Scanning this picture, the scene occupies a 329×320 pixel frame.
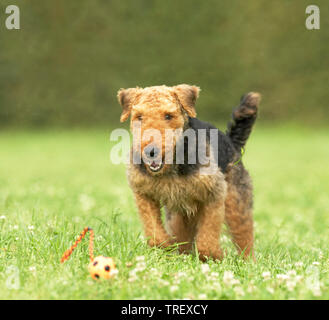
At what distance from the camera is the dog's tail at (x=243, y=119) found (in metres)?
4.18

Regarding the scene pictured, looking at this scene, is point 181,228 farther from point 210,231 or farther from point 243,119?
point 243,119

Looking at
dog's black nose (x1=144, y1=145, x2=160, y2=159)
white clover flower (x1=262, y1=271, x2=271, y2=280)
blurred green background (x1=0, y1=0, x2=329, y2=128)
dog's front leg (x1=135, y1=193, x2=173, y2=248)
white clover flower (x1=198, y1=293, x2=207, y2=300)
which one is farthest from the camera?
blurred green background (x1=0, y1=0, x2=329, y2=128)

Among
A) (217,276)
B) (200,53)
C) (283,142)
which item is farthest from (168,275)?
(200,53)

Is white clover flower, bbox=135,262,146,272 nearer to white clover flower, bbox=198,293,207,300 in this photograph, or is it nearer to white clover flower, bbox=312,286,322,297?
white clover flower, bbox=198,293,207,300

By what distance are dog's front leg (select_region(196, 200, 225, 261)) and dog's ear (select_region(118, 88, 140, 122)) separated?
2.67ft

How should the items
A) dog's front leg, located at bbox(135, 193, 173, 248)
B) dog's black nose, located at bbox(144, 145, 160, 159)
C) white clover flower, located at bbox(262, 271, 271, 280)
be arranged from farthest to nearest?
dog's front leg, located at bbox(135, 193, 173, 248) → dog's black nose, located at bbox(144, 145, 160, 159) → white clover flower, located at bbox(262, 271, 271, 280)

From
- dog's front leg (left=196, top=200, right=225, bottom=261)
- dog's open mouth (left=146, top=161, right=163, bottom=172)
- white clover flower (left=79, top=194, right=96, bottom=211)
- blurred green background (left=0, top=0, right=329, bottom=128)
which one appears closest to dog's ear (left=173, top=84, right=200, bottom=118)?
dog's open mouth (left=146, top=161, right=163, bottom=172)

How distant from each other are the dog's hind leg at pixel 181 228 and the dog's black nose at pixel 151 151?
0.92 meters

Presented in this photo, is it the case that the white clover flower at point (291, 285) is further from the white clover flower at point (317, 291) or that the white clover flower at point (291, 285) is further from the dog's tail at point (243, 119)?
the dog's tail at point (243, 119)

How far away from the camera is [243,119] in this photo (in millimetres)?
4207

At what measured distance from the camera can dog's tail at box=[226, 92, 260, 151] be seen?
13.7 feet

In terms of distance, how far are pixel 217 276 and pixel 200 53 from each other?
1353cm

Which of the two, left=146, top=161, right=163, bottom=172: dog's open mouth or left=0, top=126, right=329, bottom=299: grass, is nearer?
left=0, top=126, right=329, bottom=299: grass

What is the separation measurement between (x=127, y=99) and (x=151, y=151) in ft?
1.91
